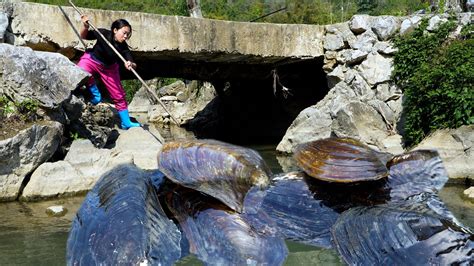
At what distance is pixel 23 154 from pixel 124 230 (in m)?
5.01

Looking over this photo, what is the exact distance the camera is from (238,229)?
3.17 m

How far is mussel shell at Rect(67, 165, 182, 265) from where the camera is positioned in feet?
9.30

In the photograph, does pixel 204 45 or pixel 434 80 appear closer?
pixel 434 80

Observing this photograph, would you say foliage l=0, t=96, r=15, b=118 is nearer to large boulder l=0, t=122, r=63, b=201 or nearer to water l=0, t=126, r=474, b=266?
large boulder l=0, t=122, r=63, b=201

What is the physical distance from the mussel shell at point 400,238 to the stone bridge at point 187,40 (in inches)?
277

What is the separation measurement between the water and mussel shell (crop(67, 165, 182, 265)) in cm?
23

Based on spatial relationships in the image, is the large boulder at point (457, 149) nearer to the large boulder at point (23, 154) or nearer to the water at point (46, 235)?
the water at point (46, 235)

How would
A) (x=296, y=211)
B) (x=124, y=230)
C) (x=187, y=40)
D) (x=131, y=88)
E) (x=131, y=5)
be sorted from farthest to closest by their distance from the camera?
(x=131, y=5) < (x=131, y=88) < (x=187, y=40) < (x=296, y=211) < (x=124, y=230)

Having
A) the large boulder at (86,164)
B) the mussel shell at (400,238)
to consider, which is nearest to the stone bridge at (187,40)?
the large boulder at (86,164)

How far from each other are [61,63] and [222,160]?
5.45 metres

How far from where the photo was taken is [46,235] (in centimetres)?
556

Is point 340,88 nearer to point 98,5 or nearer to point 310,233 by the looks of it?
point 310,233

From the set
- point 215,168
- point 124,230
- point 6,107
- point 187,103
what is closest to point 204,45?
point 6,107

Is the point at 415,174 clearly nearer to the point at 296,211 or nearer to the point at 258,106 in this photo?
the point at 296,211
